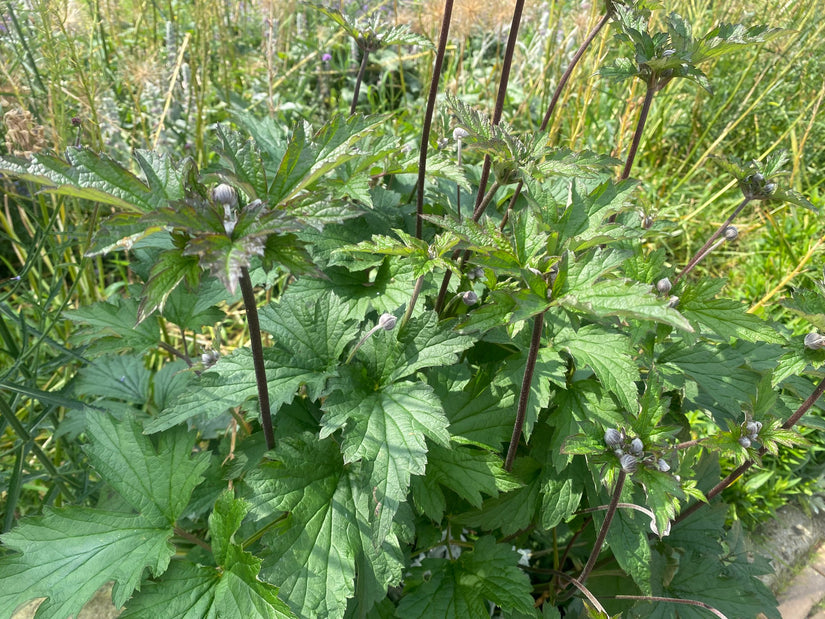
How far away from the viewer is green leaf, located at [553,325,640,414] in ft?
4.92

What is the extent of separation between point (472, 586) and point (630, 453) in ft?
2.21

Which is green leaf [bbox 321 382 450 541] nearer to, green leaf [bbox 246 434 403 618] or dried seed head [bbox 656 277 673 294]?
green leaf [bbox 246 434 403 618]

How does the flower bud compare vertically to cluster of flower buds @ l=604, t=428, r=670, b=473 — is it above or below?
below

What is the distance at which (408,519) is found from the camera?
158 centimetres

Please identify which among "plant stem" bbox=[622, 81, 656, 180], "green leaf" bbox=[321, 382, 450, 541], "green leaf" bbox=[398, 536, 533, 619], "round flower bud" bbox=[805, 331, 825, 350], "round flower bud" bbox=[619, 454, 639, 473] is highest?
"plant stem" bbox=[622, 81, 656, 180]

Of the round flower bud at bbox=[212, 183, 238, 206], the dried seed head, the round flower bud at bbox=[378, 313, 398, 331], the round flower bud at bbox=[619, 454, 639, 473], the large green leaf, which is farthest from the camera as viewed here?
the dried seed head

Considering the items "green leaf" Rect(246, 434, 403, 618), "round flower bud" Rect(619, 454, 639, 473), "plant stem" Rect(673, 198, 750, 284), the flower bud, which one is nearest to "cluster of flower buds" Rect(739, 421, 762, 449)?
the flower bud

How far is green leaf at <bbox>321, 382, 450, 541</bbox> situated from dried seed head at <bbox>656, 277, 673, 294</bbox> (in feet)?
2.51

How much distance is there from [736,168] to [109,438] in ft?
6.50

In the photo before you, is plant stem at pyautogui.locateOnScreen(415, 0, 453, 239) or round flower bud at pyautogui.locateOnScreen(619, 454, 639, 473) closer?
round flower bud at pyautogui.locateOnScreen(619, 454, 639, 473)

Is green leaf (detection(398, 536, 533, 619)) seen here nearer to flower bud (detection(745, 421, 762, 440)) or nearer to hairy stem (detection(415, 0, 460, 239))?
flower bud (detection(745, 421, 762, 440))

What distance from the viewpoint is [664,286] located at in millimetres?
1699

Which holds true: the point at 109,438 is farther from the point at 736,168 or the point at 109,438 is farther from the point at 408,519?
the point at 736,168

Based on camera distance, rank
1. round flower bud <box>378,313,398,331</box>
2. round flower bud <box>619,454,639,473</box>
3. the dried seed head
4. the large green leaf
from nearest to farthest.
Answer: round flower bud <box>619,454,639,473</box> → the large green leaf → round flower bud <box>378,313,398,331</box> → the dried seed head
